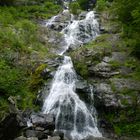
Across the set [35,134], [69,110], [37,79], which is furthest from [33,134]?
[37,79]

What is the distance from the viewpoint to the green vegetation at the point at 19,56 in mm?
19003

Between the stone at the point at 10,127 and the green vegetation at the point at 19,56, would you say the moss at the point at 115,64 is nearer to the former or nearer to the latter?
the green vegetation at the point at 19,56

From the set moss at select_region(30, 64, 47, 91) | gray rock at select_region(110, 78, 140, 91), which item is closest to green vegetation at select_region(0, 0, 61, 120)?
moss at select_region(30, 64, 47, 91)

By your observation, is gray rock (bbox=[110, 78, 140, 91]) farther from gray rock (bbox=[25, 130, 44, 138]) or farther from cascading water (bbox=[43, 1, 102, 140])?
gray rock (bbox=[25, 130, 44, 138])

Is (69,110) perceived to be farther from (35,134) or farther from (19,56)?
(19,56)

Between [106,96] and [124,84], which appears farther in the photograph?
[124,84]

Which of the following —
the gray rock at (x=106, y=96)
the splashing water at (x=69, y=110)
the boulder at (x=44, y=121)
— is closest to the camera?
the boulder at (x=44, y=121)

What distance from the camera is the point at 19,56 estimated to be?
22.8 meters

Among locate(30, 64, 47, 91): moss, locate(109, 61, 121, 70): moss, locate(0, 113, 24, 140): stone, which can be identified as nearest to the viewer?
locate(0, 113, 24, 140): stone

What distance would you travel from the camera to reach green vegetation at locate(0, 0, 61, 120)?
19.0 m

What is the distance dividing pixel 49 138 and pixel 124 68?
857cm

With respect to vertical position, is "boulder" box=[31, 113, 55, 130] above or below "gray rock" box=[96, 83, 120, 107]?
below

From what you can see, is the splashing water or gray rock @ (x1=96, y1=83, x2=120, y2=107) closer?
the splashing water

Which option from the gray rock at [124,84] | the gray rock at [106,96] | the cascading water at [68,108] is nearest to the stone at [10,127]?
the cascading water at [68,108]
